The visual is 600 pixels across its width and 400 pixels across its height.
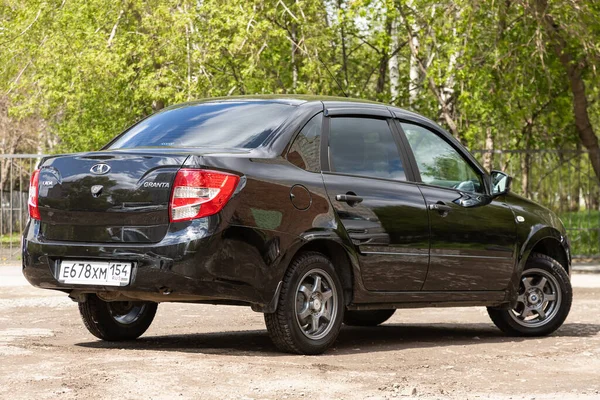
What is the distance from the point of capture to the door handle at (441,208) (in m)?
8.78

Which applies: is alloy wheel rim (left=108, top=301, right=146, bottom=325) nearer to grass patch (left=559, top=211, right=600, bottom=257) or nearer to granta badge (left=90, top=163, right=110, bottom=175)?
granta badge (left=90, top=163, right=110, bottom=175)

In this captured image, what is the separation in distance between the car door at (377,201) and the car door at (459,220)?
16 cm

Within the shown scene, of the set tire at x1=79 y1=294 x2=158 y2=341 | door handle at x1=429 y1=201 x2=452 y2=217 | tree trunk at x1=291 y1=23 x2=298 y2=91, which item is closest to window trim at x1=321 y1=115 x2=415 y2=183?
door handle at x1=429 y1=201 x2=452 y2=217

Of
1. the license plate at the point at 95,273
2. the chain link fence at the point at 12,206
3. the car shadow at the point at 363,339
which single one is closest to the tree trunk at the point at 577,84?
the chain link fence at the point at 12,206

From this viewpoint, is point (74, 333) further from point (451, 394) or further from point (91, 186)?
point (451, 394)

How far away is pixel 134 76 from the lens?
24.8 m

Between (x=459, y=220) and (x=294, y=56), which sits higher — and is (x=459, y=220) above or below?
below

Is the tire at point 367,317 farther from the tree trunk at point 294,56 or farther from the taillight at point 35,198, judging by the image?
the tree trunk at point 294,56

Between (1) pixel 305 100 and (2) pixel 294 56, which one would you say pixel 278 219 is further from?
(2) pixel 294 56

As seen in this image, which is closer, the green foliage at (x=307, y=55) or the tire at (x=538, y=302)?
the tire at (x=538, y=302)

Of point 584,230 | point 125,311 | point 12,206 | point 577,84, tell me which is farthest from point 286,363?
point 12,206

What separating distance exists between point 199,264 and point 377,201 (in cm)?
159

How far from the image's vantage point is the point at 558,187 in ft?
71.3

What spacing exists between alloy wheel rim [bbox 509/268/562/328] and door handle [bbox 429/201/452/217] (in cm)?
128
